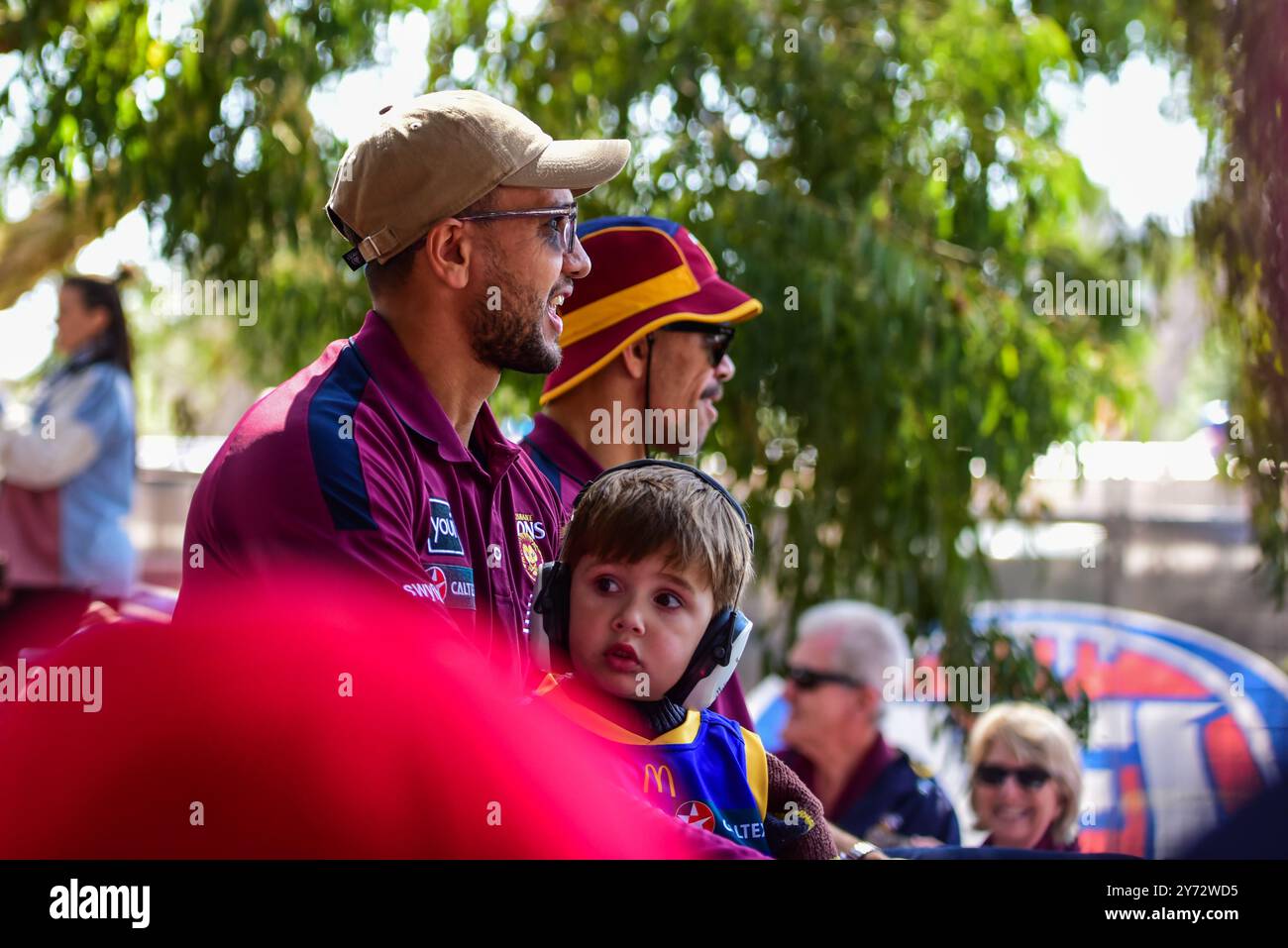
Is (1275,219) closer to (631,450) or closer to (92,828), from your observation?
(631,450)

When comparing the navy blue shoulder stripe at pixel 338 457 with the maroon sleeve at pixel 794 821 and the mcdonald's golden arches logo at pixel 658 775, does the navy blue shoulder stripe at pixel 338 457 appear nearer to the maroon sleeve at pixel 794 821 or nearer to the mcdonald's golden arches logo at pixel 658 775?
the mcdonald's golden arches logo at pixel 658 775

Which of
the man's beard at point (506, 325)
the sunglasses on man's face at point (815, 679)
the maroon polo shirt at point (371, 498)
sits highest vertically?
the man's beard at point (506, 325)

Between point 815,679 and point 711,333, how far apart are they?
2170 mm

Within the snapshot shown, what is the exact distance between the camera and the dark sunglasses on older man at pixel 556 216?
2150 millimetres

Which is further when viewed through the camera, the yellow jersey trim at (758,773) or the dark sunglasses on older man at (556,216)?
the dark sunglasses on older man at (556,216)

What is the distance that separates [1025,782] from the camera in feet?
13.1

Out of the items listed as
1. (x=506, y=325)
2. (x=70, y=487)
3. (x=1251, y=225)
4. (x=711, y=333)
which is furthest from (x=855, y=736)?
(x=506, y=325)

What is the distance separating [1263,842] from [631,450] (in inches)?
54.4

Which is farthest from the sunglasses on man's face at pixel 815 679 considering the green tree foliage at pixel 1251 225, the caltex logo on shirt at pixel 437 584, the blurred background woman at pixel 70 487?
the caltex logo on shirt at pixel 437 584

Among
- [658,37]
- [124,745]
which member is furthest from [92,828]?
[658,37]

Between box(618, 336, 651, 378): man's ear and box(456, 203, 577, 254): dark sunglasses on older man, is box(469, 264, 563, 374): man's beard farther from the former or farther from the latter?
box(618, 336, 651, 378): man's ear

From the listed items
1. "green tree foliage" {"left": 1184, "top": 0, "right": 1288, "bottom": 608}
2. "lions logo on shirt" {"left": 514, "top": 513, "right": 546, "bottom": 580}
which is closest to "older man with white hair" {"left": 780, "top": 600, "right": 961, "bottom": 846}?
"green tree foliage" {"left": 1184, "top": 0, "right": 1288, "bottom": 608}

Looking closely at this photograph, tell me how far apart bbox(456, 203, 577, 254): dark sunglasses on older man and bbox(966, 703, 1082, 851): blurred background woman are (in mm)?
2172

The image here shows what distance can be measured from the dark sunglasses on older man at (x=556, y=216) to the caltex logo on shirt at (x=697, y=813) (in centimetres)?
81
